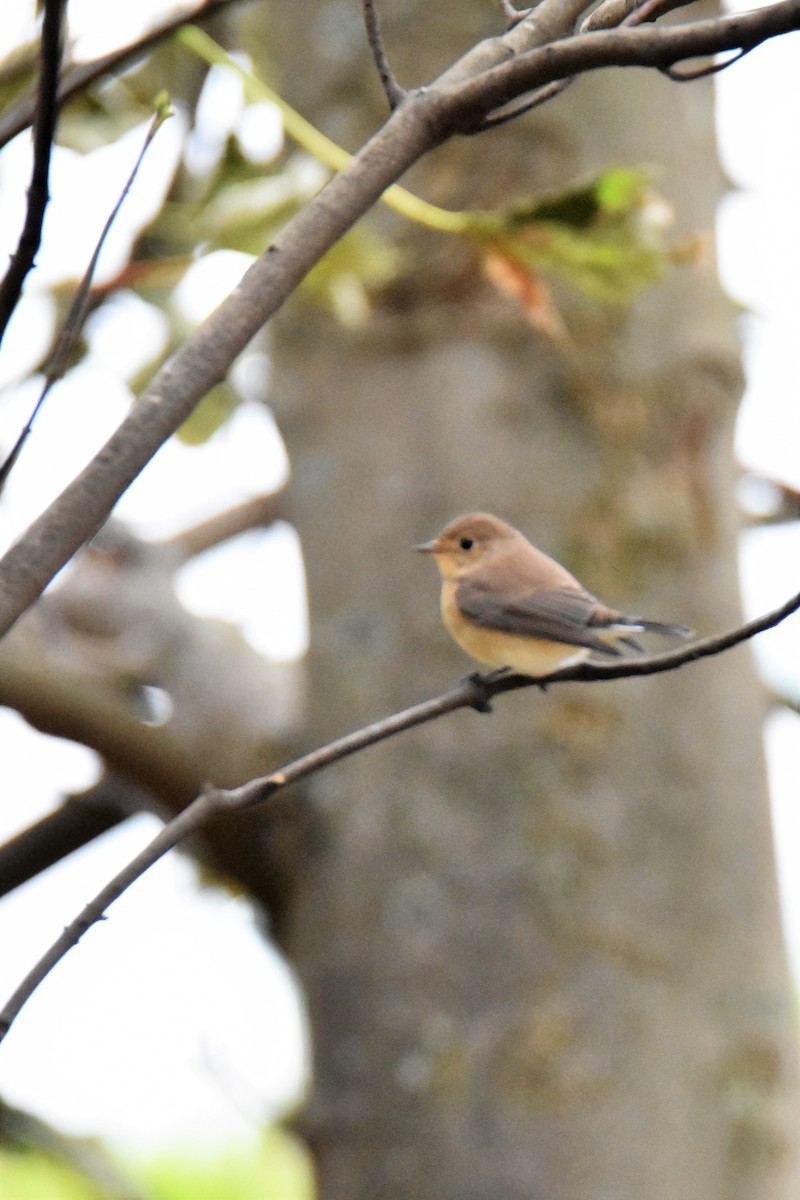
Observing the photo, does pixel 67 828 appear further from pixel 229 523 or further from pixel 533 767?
pixel 229 523

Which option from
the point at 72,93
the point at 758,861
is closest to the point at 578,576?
the point at 758,861

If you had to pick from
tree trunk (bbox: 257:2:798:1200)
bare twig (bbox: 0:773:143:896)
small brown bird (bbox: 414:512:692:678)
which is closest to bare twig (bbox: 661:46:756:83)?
small brown bird (bbox: 414:512:692:678)

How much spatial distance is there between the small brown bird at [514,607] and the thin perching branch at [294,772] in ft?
3.23

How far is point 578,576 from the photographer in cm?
239

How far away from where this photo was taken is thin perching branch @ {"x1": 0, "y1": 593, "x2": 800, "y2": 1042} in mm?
769

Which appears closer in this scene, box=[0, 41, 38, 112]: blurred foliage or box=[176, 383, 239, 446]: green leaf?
box=[0, 41, 38, 112]: blurred foliage

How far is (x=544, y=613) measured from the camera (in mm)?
2088

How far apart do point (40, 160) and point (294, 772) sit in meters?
0.40

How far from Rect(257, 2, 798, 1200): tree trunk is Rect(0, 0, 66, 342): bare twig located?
1613 millimetres

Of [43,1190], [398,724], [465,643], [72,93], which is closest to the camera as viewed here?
[398,724]

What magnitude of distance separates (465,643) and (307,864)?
574 millimetres

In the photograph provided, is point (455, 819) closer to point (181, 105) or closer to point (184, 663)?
point (184, 663)

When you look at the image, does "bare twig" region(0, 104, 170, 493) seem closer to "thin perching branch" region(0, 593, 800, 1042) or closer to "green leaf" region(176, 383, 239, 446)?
"thin perching branch" region(0, 593, 800, 1042)

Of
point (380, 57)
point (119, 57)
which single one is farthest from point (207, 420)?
point (380, 57)
